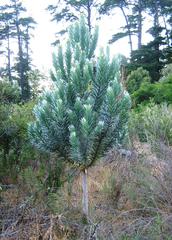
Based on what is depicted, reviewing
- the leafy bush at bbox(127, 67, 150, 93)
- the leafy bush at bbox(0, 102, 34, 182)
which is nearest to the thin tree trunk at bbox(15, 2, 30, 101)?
the leafy bush at bbox(127, 67, 150, 93)

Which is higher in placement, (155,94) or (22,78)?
(22,78)

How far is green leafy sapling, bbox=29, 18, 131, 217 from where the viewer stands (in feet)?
15.0

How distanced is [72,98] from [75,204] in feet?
5.06

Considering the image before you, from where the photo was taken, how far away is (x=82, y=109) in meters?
4.65

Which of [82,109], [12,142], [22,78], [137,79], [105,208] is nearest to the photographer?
[82,109]

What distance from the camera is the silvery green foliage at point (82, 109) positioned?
15.0ft

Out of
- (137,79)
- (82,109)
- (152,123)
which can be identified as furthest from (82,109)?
(137,79)

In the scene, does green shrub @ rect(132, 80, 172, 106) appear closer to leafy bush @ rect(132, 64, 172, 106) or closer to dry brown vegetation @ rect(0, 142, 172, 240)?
leafy bush @ rect(132, 64, 172, 106)

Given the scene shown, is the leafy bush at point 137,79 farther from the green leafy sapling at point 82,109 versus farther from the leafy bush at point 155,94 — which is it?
the green leafy sapling at point 82,109

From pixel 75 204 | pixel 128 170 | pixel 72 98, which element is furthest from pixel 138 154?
pixel 72 98

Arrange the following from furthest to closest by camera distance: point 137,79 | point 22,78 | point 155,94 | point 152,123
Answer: point 22,78 < point 137,79 < point 155,94 < point 152,123

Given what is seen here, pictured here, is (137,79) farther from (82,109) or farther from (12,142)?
(82,109)

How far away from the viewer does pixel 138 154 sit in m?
7.14

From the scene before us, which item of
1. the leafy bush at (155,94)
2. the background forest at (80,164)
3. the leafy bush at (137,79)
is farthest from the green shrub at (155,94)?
the background forest at (80,164)
